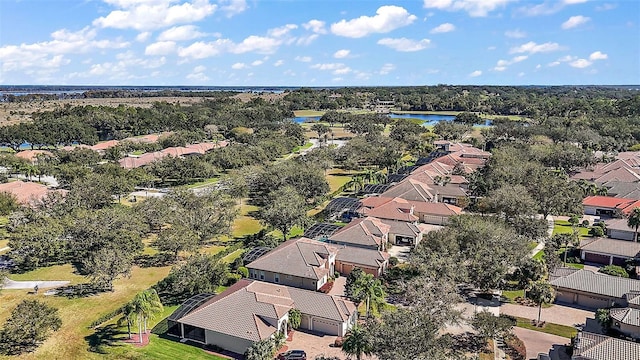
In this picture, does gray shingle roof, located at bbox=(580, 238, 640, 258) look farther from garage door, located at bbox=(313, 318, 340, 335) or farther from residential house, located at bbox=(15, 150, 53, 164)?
residential house, located at bbox=(15, 150, 53, 164)

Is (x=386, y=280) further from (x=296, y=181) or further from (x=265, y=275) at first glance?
(x=296, y=181)

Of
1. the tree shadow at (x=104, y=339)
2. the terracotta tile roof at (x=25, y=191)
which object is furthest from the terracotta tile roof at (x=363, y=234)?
the terracotta tile roof at (x=25, y=191)

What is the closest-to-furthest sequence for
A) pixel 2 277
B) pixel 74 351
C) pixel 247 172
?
pixel 74 351, pixel 2 277, pixel 247 172

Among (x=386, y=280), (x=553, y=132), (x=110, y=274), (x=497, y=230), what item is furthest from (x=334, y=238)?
(x=553, y=132)

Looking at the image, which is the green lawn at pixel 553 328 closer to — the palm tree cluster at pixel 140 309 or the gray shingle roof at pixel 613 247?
the gray shingle roof at pixel 613 247

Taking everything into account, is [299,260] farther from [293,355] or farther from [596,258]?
[596,258]
